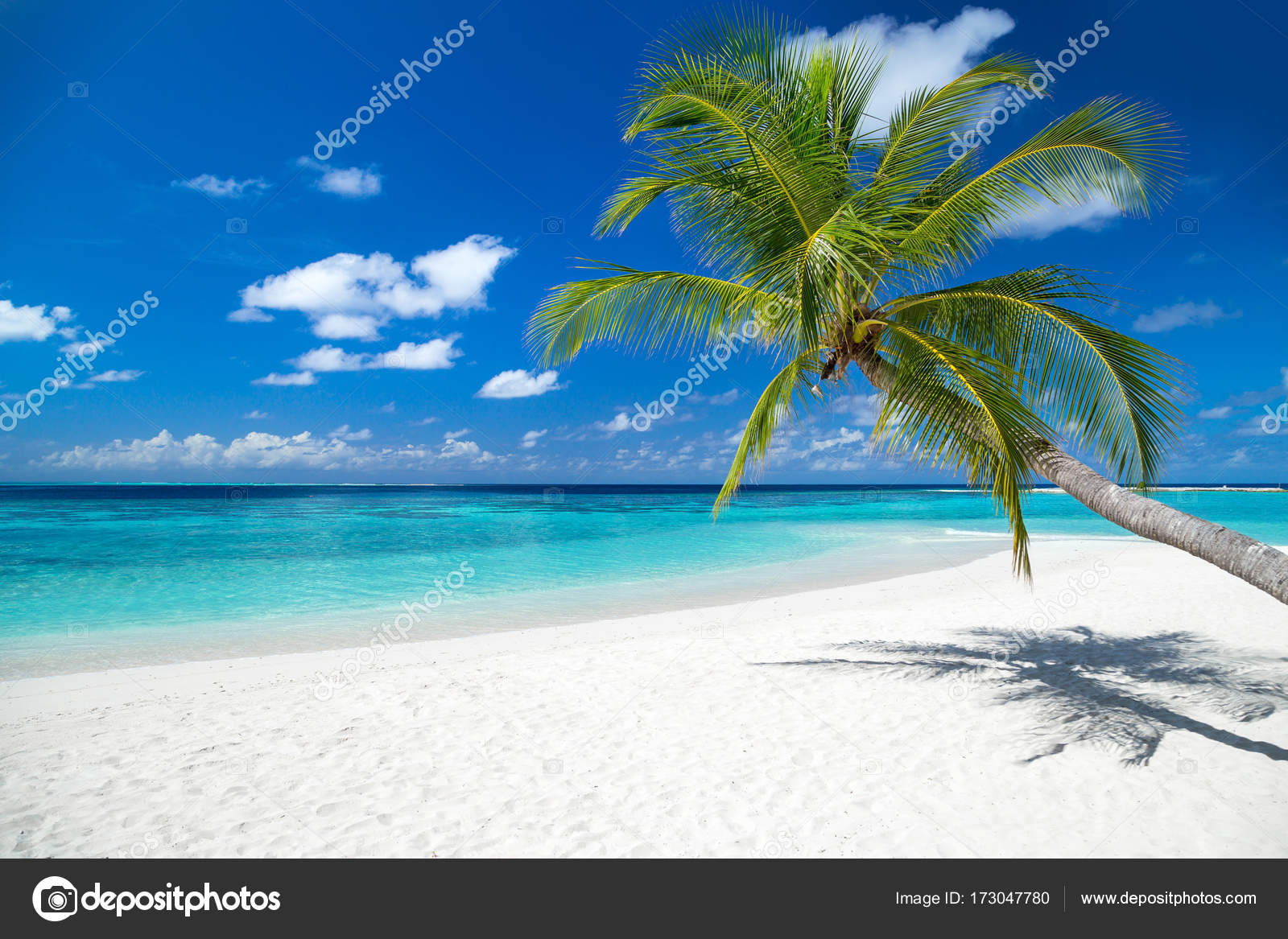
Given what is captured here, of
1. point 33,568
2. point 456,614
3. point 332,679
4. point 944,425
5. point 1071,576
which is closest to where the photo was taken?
point 944,425

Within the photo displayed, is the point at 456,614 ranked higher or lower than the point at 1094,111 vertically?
lower

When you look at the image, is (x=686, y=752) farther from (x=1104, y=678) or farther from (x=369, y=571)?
(x=369, y=571)

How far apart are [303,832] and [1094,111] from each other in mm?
7014

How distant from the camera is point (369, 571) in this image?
1577 cm

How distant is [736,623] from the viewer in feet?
29.8

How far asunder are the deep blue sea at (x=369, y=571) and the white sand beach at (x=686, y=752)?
2115 millimetres

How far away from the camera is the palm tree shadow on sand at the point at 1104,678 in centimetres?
446

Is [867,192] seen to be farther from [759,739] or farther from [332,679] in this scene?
[332,679]

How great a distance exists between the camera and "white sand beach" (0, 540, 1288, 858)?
328 centimetres

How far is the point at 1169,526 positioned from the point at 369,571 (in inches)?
630
